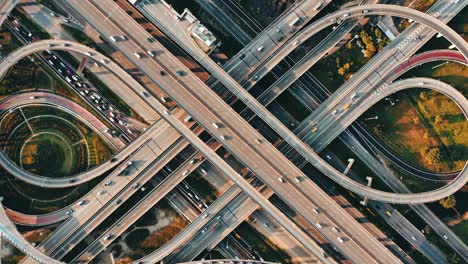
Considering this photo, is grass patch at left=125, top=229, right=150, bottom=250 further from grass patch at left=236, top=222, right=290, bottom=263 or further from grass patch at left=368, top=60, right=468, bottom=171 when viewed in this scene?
grass patch at left=368, top=60, right=468, bottom=171

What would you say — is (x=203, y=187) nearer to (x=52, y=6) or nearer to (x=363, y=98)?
(x=363, y=98)

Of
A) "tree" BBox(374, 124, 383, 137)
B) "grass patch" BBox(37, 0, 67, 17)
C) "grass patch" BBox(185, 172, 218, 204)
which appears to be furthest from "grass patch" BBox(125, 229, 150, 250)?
"tree" BBox(374, 124, 383, 137)

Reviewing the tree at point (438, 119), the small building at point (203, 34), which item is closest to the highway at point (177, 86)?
the small building at point (203, 34)

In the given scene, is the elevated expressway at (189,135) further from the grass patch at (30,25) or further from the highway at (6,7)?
the highway at (6,7)

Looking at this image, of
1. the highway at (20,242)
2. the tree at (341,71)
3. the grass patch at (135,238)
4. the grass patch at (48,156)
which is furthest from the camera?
the grass patch at (135,238)

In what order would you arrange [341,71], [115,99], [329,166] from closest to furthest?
1. [329,166]
2. [341,71]
3. [115,99]

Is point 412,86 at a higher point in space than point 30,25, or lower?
lower

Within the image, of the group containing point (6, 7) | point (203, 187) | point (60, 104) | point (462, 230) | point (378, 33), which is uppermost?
point (6, 7)

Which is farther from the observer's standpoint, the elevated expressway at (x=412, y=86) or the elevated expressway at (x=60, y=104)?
the elevated expressway at (x=60, y=104)

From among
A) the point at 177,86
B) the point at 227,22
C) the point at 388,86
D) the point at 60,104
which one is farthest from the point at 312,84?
the point at 60,104

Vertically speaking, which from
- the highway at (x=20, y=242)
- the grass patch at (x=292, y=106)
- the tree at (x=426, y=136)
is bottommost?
the tree at (x=426, y=136)

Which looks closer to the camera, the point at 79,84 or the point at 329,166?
the point at 329,166
